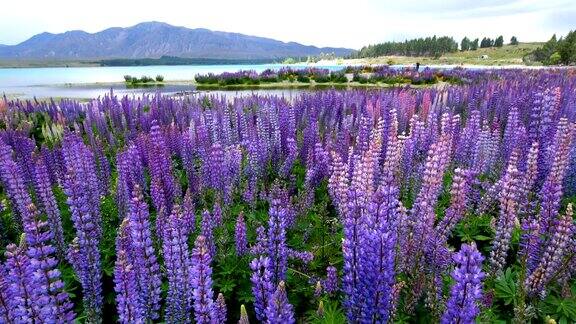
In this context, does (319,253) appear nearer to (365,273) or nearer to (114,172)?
(365,273)

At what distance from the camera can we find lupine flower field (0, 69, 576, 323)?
9.52 feet

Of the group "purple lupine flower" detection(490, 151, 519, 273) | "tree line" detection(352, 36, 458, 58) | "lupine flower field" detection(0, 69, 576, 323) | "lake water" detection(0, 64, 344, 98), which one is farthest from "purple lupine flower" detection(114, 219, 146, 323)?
"tree line" detection(352, 36, 458, 58)

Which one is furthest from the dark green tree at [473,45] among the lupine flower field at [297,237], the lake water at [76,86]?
the lupine flower field at [297,237]

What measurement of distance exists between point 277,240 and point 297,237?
6.56 feet

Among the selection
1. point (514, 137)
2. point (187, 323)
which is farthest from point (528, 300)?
point (514, 137)

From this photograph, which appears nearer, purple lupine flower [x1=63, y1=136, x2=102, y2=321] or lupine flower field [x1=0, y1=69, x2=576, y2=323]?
lupine flower field [x1=0, y1=69, x2=576, y2=323]

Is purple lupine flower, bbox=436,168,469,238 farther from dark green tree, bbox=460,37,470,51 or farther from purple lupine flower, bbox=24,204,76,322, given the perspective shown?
dark green tree, bbox=460,37,470,51

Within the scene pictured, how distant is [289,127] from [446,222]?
21.4ft

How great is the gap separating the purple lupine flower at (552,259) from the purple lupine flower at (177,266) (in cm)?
349

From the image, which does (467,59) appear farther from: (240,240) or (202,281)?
(202,281)

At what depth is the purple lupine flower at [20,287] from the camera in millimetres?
2535

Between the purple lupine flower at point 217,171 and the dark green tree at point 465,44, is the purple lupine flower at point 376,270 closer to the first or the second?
the purple lupine flower at point 217,171

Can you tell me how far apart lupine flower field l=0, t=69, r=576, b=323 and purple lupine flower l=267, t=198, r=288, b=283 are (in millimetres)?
13

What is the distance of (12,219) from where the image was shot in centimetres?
637
